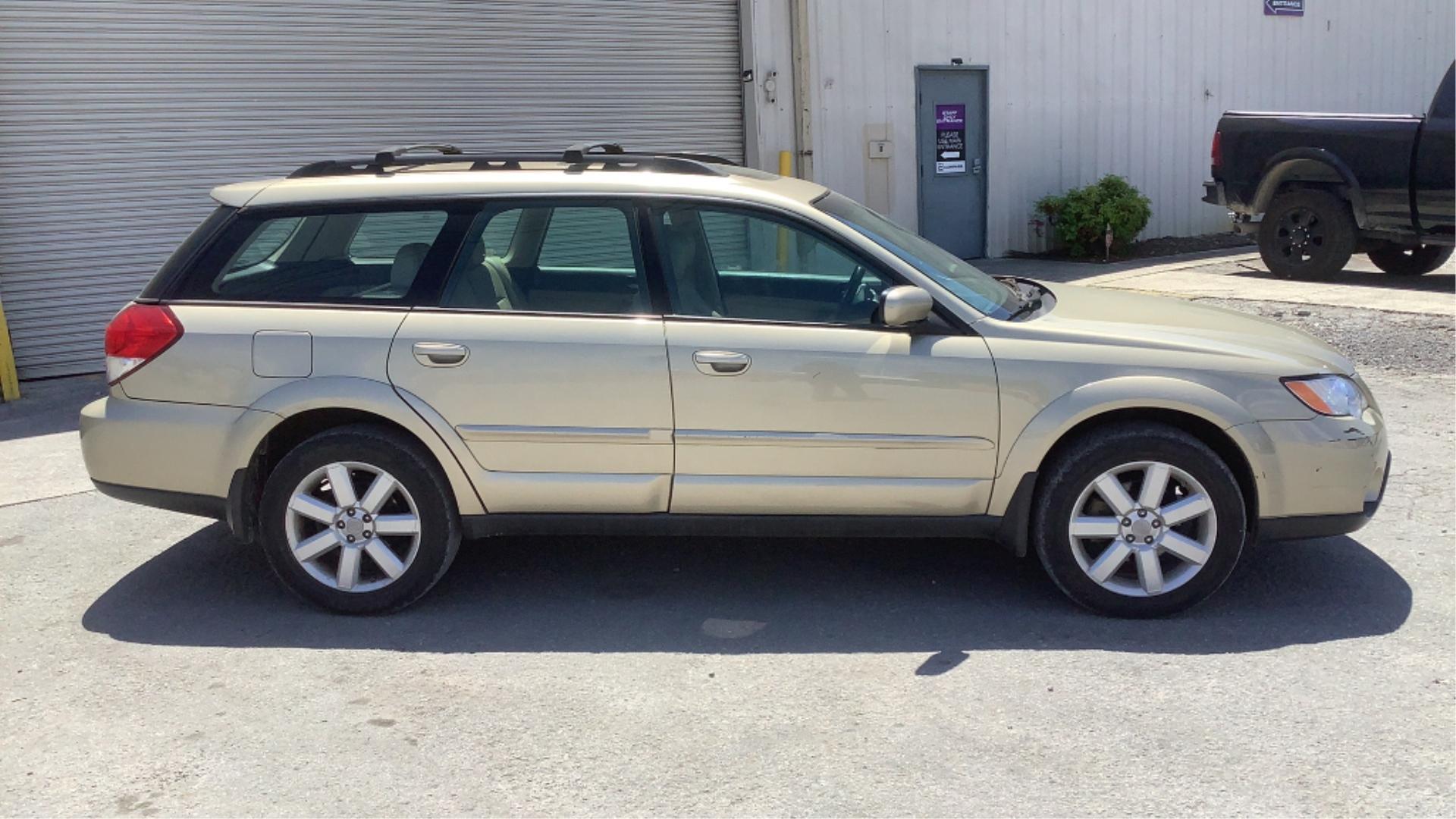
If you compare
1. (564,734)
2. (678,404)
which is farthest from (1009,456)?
(564,734)

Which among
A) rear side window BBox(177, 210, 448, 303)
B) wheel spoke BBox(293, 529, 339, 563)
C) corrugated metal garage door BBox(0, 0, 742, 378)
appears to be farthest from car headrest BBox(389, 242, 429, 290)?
corrugated metal garage door BBox(0, 0, 742, 378)

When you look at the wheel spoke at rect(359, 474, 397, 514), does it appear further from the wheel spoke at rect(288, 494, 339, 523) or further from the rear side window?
the rear side window

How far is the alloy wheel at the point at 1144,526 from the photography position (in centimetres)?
455

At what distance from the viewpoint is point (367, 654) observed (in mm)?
4477

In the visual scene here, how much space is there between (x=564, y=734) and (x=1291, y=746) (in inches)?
81.0

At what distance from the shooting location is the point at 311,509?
473cm

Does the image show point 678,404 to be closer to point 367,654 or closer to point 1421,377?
point 367,654

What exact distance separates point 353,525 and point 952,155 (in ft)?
37.2

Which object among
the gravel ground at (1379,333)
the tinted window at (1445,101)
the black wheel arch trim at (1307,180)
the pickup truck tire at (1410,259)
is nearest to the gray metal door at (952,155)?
the black wheel arch trim at (1307,180)

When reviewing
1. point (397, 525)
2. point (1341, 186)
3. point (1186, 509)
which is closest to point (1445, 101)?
point (1341, 186)

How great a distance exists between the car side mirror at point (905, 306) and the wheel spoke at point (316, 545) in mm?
2121

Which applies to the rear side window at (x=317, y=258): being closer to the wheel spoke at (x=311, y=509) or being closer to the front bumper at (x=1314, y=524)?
the wheel spoke at (x=311, y=509)

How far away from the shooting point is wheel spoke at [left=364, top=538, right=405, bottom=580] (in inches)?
187

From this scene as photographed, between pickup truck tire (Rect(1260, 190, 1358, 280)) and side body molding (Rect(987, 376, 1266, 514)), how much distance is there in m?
8.49
